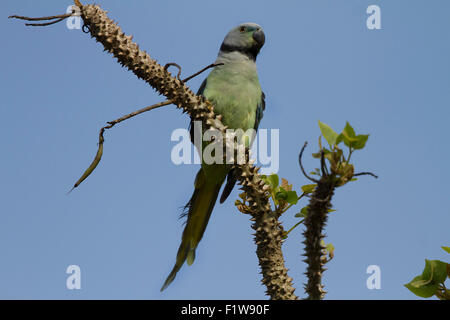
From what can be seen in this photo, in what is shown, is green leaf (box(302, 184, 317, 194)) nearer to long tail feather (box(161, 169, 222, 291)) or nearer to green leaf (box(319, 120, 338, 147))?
green leaf (box(319, 120, 338, 147))

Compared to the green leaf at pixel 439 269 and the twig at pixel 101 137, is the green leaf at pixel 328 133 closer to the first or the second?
the green leaf at pixel 439 269

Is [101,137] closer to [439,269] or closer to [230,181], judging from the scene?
[439,269]

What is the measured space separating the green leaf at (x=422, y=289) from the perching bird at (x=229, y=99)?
2.24m

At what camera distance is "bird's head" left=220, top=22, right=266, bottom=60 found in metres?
5.76

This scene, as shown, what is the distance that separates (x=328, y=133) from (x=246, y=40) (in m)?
4.10

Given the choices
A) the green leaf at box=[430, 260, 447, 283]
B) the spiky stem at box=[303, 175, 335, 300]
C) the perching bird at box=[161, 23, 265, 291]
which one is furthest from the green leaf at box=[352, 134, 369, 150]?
the perching bird at box=[161, 23, 265, 291]

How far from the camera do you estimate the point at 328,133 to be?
75.2 inches

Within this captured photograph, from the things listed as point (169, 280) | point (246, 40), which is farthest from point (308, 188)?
point (246, 40)

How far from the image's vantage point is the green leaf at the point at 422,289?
223cm

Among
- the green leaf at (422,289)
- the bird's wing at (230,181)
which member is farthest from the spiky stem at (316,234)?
the bird's wing at (230,181)

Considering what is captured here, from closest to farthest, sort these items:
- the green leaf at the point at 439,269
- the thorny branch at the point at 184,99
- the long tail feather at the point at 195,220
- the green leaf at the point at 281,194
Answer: the green leaf at the point at 439,269 → the thorny branch at the point at 184,99 → the green leaf at the point at 281,194 → the long tail feather at the point at 195,220
